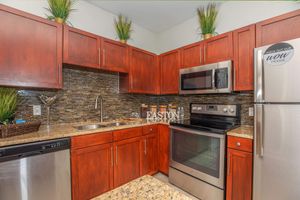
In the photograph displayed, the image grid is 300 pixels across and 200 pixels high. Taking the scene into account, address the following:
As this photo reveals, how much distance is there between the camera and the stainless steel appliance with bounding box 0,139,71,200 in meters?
1.24

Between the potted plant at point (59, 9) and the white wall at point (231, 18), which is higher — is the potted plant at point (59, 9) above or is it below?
below

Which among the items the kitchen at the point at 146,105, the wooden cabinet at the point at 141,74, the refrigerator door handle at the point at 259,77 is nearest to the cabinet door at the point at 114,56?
the kitchen at the point at 146,105

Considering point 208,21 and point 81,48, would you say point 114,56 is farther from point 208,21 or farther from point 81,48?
point 208,21

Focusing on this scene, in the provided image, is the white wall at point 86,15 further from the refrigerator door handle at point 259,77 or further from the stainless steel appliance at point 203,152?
the refrigerator door handle at point 259,77

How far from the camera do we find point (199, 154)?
76.4 inches

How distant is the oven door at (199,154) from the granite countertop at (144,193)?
111cm

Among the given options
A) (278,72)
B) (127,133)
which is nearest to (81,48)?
(127,133)

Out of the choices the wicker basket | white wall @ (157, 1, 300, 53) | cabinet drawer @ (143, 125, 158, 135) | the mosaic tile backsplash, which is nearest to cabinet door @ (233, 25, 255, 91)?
the mosaic tile backsplash

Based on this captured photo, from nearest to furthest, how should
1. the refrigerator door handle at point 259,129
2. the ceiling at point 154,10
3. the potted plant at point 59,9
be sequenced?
the refrigerator door handle at point 259,129 → the potted plant at point 59,9 → the ceiling at point 154,10

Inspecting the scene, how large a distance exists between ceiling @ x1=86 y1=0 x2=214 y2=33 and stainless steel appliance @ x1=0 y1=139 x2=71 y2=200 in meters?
2.24

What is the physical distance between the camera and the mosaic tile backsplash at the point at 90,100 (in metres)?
1.97

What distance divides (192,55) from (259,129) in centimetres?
146

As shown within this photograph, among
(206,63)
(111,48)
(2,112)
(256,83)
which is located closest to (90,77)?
(111,48)

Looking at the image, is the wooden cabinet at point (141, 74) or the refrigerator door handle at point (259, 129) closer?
the refrigerator door handle at point (259, 129)
